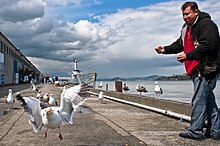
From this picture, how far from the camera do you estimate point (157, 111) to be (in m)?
11.6

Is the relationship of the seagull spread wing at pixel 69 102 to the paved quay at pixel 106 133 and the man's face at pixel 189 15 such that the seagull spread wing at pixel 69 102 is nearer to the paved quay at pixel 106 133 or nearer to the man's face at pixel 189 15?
the paved quay at pixel 106 133

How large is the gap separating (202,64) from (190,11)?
3.78ft

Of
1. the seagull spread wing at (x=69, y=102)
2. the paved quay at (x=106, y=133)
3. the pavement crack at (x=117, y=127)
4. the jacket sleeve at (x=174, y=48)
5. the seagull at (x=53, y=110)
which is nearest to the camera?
the seagull at (x=53, y=110)

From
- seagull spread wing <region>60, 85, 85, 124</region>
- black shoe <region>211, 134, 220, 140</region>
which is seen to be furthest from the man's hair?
seagull spread wing <region>60, 85, 85, 124</region>

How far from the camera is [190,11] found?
669cm

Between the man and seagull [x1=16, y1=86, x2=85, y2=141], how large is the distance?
2.35 metres

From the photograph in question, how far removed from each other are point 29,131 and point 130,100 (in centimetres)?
892

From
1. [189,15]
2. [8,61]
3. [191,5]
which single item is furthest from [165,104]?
[8,61]

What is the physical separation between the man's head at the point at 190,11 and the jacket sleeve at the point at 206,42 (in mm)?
302

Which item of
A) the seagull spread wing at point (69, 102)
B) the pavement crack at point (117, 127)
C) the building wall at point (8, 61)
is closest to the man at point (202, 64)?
the pavement crack at point (117, 127)

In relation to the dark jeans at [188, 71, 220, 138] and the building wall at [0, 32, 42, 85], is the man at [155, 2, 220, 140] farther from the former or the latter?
the building wall at [0, 32, 42, 85]

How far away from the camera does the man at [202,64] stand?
253 inches

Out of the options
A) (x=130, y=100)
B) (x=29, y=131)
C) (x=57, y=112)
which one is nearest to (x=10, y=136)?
(x=29, y=131)

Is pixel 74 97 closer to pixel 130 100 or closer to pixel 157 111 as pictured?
pixel 157 111
